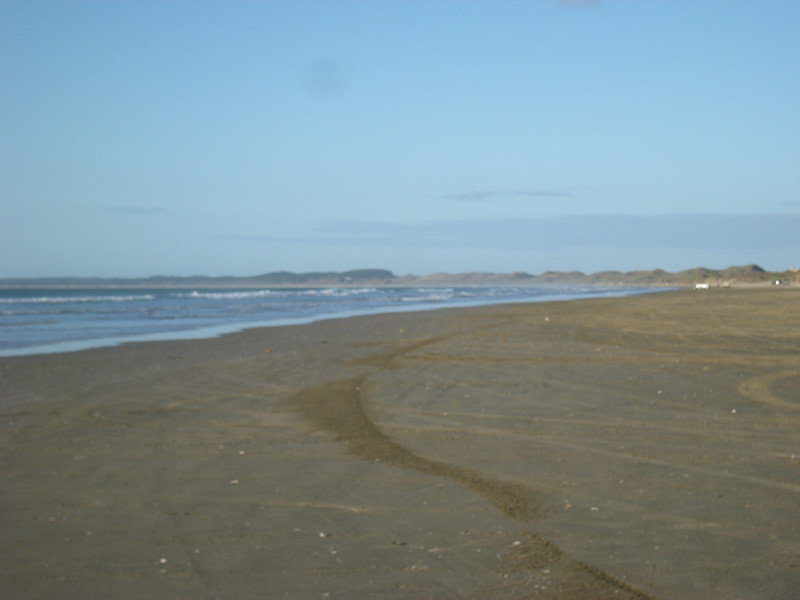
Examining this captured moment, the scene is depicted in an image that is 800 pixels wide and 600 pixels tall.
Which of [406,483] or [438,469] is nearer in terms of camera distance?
[406,483]

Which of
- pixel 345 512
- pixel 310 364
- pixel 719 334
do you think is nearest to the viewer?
pixel 345 512

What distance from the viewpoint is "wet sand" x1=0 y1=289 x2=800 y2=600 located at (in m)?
4.07

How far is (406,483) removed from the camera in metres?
5.90

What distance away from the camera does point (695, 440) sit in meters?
7.24

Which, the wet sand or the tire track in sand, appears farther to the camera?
the wet sand

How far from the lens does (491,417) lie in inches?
342

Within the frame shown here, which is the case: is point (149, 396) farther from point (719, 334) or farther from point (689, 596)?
point (719, 334)

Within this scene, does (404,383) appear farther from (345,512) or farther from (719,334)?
(719,334)

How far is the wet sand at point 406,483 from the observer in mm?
4074

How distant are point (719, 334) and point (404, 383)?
1120 centimetres

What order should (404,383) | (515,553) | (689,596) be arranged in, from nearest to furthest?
(689,596) → (515,553) → (404,383)

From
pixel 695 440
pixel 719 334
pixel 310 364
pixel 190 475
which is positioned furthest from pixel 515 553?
pixel 719 334

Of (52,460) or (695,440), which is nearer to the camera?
(52,460)

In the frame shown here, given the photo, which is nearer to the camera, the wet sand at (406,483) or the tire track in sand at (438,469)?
the tire track in sand at (438,469)
